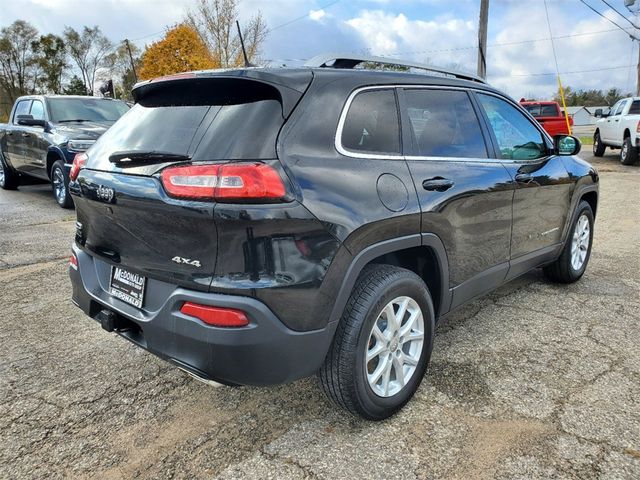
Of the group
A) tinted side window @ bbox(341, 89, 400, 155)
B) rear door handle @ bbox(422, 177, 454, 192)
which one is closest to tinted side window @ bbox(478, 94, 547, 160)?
rear door handle @ bbox(422, 177, 454, 192)

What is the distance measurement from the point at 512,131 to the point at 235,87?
90.4 inches

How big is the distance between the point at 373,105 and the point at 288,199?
0.85m

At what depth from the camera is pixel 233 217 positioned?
2008mm

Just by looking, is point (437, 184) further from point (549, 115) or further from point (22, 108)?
point (549, 115)

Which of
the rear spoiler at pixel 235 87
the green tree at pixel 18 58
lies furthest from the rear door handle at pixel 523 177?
the green tree at pixel 18 58

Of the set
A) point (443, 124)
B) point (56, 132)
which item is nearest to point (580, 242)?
point (443, 124)

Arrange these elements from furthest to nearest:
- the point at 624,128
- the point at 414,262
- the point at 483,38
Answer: the point at 483,38
the point at 624,128
the point at 414,262

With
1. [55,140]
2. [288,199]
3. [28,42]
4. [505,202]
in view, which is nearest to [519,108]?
[505,202]

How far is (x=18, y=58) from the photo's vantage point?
56594mm

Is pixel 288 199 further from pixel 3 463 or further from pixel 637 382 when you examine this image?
pixel 637 382

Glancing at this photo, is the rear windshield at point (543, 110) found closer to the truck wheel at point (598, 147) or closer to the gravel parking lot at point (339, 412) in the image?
the truck wheel at point (598, 147)

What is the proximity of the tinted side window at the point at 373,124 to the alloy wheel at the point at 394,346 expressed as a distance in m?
0.77

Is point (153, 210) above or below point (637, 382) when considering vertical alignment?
above

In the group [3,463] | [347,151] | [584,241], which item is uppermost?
[347,151]
